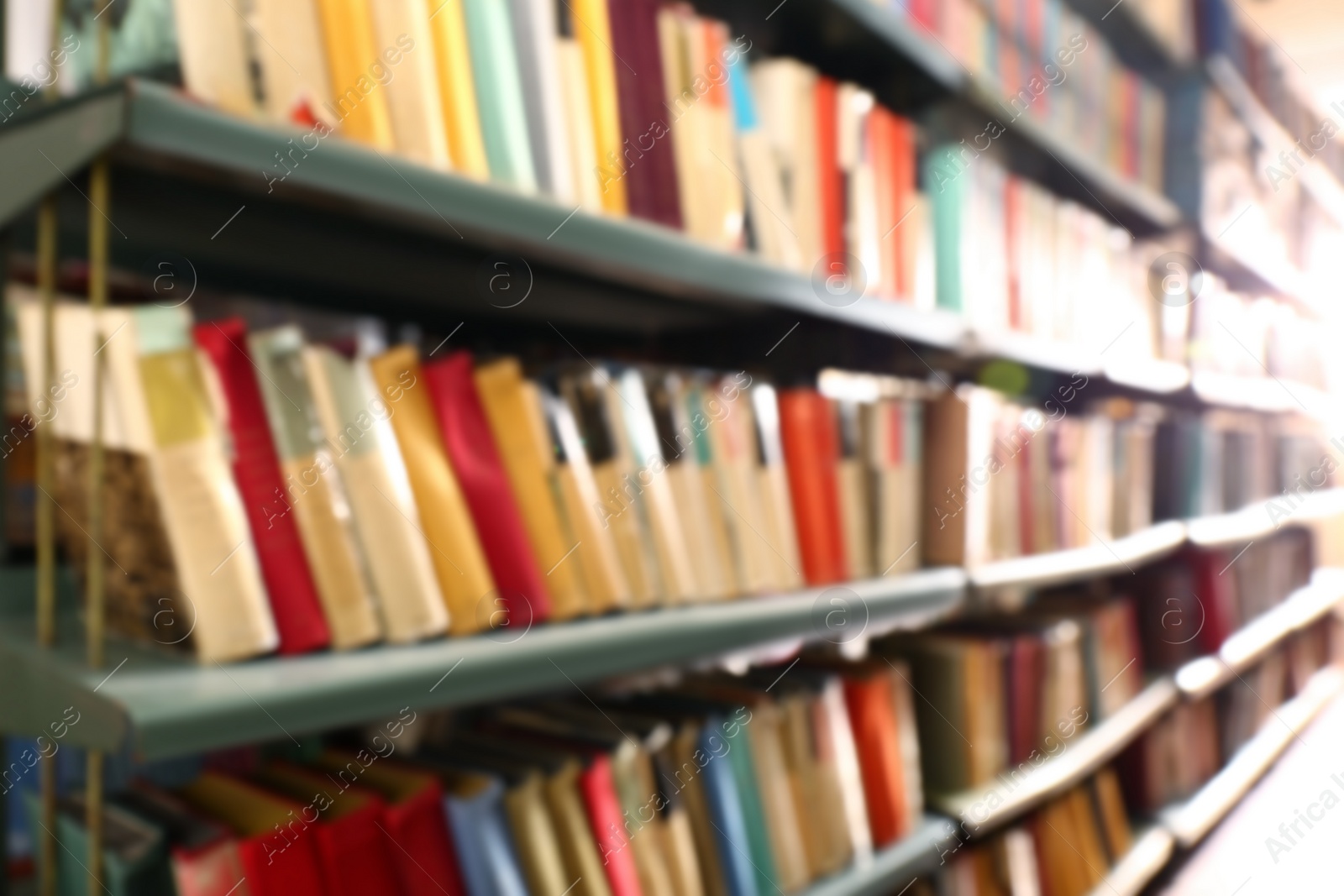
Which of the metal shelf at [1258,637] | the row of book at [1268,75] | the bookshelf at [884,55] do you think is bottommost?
the metal shelf at [1258,637]

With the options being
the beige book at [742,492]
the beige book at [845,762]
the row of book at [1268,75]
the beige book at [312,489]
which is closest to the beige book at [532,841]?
the beige book at [312,489]

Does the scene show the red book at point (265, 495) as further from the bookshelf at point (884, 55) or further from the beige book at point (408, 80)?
the bookshelf at point (884, 55)

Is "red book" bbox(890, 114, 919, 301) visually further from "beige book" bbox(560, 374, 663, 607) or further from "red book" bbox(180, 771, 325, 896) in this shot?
"red book" bbox(180, 771, 325, 896)

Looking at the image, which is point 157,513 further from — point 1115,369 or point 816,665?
point 1115,369

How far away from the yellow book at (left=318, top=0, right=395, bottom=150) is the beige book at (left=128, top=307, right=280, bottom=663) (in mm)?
194

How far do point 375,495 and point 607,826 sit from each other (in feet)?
1.27

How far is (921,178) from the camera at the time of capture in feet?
4.23

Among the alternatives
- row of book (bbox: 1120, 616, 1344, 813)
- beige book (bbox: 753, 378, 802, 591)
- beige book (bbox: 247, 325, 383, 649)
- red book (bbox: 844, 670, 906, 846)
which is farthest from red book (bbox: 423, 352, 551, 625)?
row of book (bbox: 1120, 616, 1344, 813)

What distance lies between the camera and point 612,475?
80 cm

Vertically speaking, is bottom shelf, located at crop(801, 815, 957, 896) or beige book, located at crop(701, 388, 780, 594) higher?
beige book, located at crop(701, 388, 780, 594)

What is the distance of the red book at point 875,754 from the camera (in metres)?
1.16

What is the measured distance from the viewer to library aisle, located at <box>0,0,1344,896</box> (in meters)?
0.57

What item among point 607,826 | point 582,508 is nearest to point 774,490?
point 582,508

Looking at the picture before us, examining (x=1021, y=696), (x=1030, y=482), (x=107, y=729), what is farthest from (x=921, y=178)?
(x=107, y=729)
